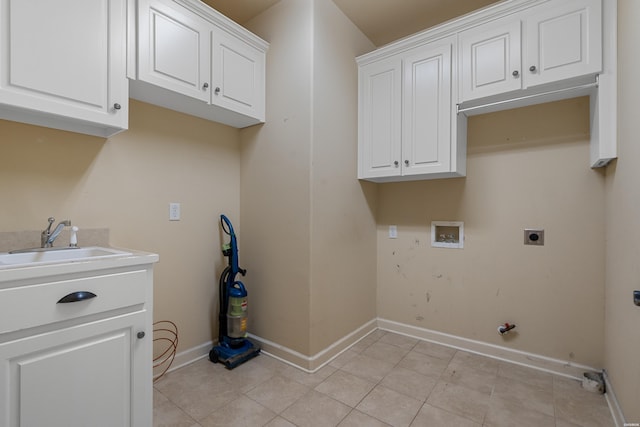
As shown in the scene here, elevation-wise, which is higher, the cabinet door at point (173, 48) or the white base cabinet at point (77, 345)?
the cabinet door at point (173, 48)

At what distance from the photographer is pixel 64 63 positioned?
1.34m

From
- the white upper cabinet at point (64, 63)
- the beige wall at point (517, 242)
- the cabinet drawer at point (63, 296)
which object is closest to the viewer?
the cabinet drawer at point (63, 296)

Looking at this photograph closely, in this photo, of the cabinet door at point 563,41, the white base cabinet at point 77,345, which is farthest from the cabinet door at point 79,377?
the cabinet door at point 563,41

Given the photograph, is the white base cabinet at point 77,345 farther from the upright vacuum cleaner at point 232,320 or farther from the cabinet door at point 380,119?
the cabinet door at point 380,119

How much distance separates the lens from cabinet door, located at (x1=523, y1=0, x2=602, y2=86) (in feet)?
5.41

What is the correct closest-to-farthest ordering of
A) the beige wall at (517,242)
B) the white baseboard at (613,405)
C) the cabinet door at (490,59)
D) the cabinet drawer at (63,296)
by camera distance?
1. the cabinet drawer at (63,296)
2. the white baseboard at (613,405)
3. the cabinet door at (490,59)
4. the beige wall at (517,242)

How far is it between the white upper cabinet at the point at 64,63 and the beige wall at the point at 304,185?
101 centimetres

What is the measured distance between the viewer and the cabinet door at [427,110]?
7.02 feet

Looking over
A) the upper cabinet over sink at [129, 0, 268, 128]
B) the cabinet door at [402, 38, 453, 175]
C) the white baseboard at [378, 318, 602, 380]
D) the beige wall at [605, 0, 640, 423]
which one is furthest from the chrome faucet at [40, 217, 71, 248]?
the beige wall at [605, 0, 640, 423]

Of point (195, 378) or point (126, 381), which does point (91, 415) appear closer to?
point (126, 381)

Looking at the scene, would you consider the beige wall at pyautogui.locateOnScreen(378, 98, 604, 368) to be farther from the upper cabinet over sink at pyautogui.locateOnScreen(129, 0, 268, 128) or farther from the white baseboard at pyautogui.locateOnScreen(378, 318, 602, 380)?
the upper cabinet over sink at pyautogui.locateOnScreen(129, 0, 268, 128)

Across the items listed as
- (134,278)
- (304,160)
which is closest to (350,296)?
(304,160)

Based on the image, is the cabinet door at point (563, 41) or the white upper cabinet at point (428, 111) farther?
the white upper cabinet at point (428, 111)

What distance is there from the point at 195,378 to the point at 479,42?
9.64 feet
